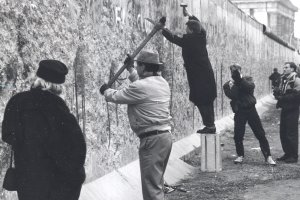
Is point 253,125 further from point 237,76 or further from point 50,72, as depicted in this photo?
point 50,72

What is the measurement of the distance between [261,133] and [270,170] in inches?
32.0

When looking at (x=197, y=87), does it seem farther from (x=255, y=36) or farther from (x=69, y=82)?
(x=255, y=36)

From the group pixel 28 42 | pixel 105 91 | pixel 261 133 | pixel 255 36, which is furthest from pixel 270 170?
pixel 255 36

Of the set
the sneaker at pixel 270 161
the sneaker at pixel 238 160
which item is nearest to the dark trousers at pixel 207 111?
the sneaker at pixel 238 160

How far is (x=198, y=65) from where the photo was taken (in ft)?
26.9

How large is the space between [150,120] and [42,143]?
1885 mm

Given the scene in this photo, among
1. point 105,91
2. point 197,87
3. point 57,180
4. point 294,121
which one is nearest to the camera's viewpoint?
point 57,180

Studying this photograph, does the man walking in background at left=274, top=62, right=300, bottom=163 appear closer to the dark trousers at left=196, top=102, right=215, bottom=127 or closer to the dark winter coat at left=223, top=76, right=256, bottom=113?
the dark winter coat at left=223, top=76, right=256, bottom=113

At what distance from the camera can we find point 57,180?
13.2 feet

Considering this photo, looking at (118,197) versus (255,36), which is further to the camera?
(255,36)

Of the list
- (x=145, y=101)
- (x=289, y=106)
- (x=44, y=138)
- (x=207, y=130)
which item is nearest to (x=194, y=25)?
(x=207, y=130)

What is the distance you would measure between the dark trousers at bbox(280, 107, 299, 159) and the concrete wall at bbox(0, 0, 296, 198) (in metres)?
1.94

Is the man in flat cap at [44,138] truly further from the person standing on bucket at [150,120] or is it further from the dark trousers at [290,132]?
the dark trousers at [290,132]

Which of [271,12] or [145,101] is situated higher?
[271,12]
